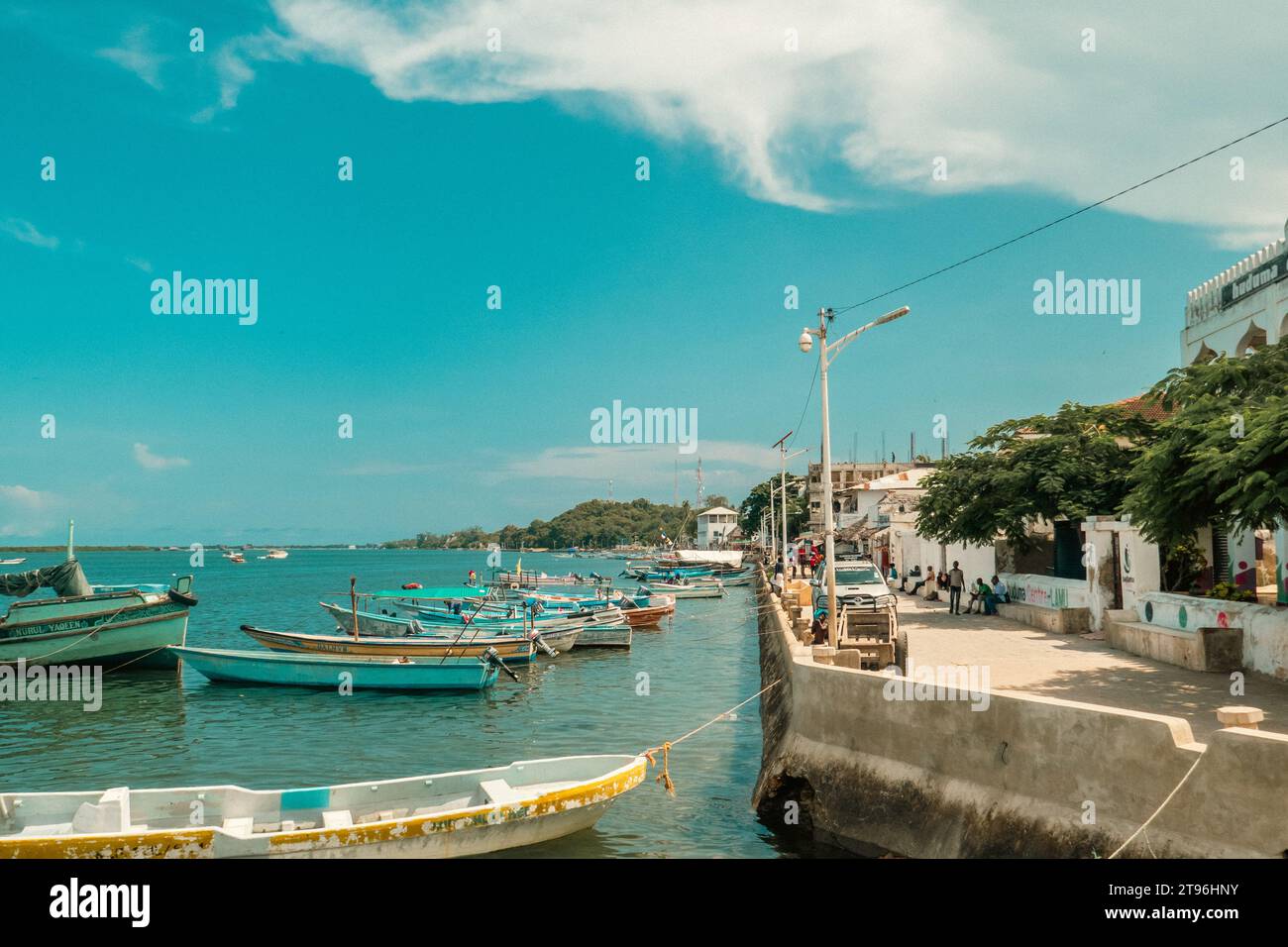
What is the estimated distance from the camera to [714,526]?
162 metres

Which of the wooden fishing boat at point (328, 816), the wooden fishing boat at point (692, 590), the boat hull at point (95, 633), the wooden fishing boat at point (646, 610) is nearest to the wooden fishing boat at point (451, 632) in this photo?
the boat hull at point (95, 633)

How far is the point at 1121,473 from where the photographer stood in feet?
80.0

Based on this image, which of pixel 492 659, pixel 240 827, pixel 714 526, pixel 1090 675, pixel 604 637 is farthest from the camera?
pixel 714 526

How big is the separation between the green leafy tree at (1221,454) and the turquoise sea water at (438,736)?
7995mm

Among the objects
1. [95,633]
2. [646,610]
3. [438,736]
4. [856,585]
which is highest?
[856,585]

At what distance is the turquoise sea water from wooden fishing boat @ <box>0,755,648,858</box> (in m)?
0.90

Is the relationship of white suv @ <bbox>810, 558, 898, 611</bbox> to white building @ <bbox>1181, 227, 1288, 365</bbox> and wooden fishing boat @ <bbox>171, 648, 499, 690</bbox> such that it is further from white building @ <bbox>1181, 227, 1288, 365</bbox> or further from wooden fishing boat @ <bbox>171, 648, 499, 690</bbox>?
wooden fishing boat @ <bbox>171, 648, 499, 690</bbox>

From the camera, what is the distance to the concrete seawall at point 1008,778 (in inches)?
315

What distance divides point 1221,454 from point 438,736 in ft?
59.3

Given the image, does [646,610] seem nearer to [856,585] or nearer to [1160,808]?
[856,585]

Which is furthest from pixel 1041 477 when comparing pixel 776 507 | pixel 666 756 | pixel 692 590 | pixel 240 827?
pixel 776 507
